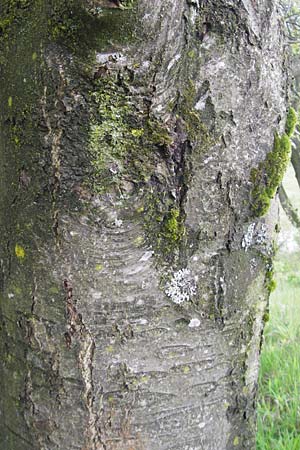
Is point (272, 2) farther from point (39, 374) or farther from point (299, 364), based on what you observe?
point (299, 364)

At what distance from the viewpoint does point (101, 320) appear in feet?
3.44

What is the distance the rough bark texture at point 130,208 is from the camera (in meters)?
1.00

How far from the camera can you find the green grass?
2174 mm

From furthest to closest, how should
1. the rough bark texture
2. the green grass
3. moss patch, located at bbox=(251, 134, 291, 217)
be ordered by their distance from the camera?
the green grass → moss patch, located at bbox=(251, 134, 291, 217) → the rough bark texture

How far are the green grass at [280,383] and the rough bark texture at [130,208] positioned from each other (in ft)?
3.81

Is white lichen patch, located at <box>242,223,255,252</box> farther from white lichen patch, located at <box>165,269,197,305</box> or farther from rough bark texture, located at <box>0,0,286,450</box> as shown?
white lichen patch, located at <box>165,269,197,305</box>

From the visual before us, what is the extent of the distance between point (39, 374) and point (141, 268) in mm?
311

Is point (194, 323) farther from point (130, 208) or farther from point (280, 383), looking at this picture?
point (280, 383)

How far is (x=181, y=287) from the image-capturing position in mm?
1073

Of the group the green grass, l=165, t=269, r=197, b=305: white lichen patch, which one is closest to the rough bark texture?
l=165, t=269, r=197, b=305: white lichen patch

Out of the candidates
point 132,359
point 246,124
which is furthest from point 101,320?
point 246,124

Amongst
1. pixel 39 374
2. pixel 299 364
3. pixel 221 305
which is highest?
pixel 221 305

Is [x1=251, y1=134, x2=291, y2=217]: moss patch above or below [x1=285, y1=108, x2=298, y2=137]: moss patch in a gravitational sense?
below

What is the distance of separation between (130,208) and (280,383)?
191 cm
